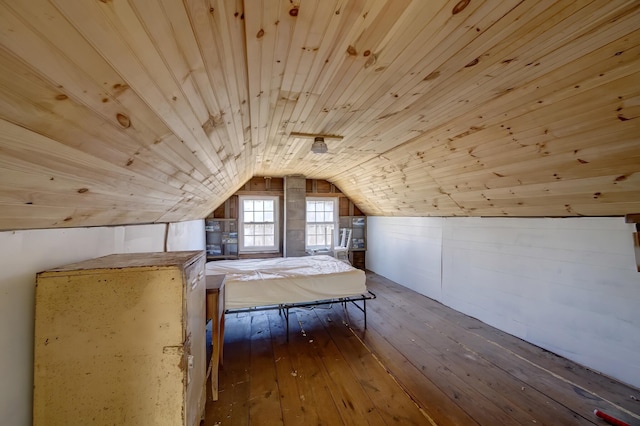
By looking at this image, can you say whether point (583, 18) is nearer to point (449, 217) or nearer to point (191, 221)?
point (449, 217)

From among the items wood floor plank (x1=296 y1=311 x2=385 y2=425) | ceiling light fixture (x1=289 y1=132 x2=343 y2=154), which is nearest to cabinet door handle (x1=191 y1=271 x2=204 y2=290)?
wood floor plank (x1=296 y1=311 x2=385 y2=425)

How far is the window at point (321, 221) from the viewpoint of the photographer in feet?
21.8

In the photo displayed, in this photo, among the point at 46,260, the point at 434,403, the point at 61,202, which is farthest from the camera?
the point at 434,403

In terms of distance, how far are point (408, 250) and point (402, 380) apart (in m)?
3.17

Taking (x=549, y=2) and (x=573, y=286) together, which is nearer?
(x=549, y=2)

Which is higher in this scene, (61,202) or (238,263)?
(61,202)

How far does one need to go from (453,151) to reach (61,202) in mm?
2956

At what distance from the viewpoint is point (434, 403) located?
214 cm

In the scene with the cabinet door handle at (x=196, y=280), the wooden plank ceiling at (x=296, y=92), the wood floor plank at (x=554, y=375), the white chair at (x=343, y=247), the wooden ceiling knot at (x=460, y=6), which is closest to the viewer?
the wooden plank ceiling at (x=296, y=92)

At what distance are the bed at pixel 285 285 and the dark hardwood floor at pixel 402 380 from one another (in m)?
0.43

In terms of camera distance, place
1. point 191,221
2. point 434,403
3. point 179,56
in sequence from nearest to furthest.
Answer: point 179,56, point 434,403, point 191,221

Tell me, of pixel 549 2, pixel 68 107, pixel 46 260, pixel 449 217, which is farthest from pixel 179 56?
pixel 449 217

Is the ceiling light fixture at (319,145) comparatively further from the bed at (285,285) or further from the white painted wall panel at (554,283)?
the white painted wall panel at (554,283)

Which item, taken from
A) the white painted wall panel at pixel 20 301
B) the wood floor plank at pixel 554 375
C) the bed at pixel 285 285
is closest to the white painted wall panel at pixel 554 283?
the wood floor plank at pixel 554 375
